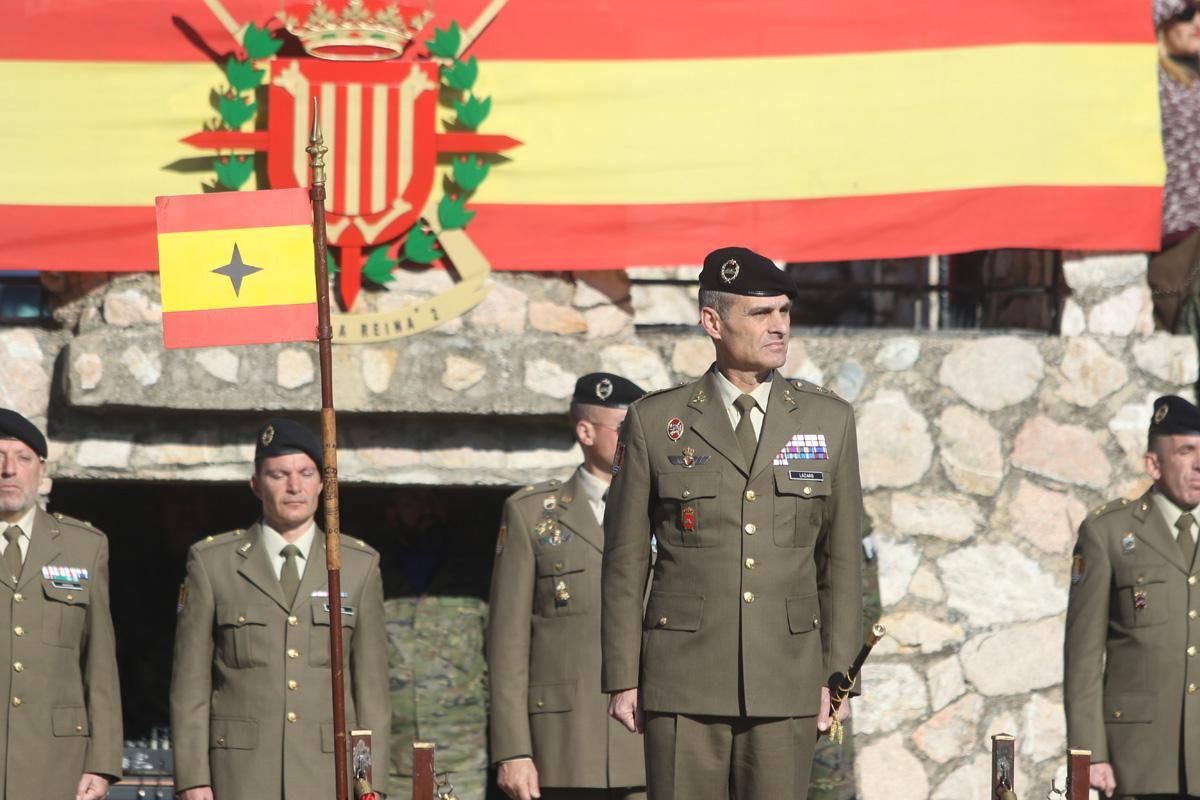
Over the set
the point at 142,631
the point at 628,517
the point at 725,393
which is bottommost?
the point at 142,631

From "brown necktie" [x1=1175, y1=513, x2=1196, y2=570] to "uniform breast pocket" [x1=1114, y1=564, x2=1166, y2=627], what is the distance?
0.26 feet

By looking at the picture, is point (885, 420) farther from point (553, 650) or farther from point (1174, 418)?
point (553, 650)

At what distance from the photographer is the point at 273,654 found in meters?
6.18

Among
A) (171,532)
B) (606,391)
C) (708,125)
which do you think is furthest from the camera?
(171,532)

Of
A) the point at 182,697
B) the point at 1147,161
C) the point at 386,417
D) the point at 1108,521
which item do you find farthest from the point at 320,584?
the point at 1147,161

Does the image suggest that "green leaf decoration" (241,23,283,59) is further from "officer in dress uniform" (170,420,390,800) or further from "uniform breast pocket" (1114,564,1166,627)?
"uniform breast pocket" (1114,564,1166,627)

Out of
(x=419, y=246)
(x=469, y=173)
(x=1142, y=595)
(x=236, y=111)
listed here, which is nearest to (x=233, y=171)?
(x=236, y=111)

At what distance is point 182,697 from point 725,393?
238 centimetres

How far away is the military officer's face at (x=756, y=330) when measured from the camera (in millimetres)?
4578

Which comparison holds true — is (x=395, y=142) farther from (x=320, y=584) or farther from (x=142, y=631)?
(x=142, y=631)

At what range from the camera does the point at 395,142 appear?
24.0 ft

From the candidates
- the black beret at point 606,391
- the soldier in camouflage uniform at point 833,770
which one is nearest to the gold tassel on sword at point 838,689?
the black beret at point 606,391

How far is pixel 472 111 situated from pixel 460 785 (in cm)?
278

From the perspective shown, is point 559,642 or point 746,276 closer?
point 746,276
